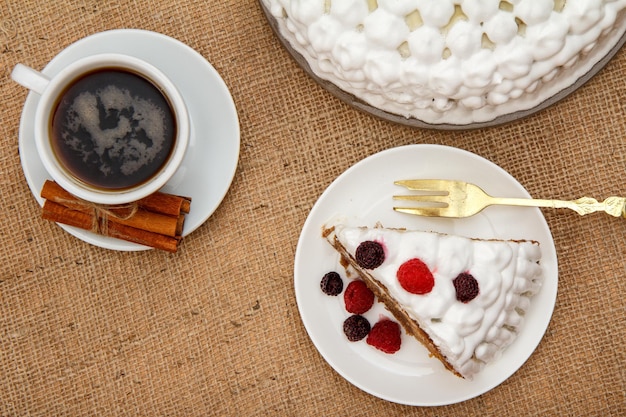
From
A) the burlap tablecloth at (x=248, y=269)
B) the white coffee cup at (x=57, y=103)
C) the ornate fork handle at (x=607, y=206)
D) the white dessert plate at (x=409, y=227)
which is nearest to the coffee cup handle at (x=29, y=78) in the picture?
the white coffee cup at (x=57, y=103)

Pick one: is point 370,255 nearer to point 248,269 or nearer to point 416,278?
point 416,278

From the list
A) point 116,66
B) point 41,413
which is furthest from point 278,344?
point 116,66

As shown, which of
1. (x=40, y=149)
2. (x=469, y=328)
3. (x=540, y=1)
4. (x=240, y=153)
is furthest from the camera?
(x=240, y=153)

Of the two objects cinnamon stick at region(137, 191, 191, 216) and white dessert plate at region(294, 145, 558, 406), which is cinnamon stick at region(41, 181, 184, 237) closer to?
cinnamon stick at region(137, 191, 191, 216)

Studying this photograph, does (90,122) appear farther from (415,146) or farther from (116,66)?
(415,146)

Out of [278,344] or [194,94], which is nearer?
[194,94]
